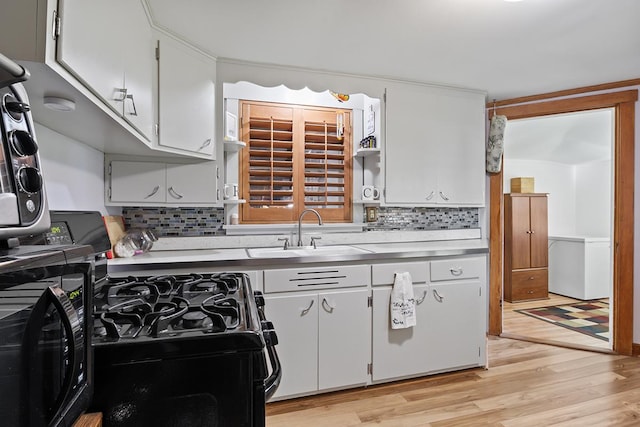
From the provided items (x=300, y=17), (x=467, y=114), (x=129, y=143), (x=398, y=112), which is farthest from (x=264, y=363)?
(x=467, y=114)

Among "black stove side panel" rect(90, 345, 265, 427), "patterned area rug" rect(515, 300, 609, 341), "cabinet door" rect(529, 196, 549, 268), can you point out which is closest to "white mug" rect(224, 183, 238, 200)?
"black stove side panel" rect(90, 345, 265, 427)

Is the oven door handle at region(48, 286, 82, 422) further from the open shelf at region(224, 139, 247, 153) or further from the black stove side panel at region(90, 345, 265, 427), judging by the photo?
the open shelf at region(224, 139, 247, 153)

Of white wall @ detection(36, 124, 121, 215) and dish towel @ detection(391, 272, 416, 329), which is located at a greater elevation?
white wall @ detection(36, 124, 121, 215)

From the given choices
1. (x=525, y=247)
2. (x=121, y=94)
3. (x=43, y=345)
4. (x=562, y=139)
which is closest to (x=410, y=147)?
(x=121, y=94)

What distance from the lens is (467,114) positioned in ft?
8.81

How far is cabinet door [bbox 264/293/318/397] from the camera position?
1.93 meters

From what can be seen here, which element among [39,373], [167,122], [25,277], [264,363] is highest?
[167,122]

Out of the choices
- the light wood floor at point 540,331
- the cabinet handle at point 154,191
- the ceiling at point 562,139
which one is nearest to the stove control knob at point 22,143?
the cabinet handle at point 154,191

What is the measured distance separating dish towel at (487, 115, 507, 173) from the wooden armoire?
1.49m

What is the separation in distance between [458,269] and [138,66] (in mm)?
2214

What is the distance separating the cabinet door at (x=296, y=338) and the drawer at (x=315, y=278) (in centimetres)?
6

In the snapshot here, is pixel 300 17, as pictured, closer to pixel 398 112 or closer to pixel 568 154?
pixel 398 112

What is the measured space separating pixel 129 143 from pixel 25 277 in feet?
4.94

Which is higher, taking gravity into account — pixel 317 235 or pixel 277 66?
pixel 277 66
